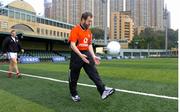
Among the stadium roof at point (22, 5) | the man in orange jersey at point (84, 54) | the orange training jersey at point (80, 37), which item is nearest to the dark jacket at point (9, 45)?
the man in orange jersey at point (84, 54)

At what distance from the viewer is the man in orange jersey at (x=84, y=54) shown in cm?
582

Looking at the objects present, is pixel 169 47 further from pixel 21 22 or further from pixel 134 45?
pixel 21 22

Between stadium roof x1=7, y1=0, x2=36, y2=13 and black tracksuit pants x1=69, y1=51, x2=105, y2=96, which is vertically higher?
stadium roof x1=7, y1=0, x2=36, y2=13

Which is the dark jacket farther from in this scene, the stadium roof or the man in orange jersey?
the stadium roof

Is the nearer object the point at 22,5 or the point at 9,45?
the point at 9,45

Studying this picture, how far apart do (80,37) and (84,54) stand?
348 millimetres

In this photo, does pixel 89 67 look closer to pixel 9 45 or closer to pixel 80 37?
pixel 80 37

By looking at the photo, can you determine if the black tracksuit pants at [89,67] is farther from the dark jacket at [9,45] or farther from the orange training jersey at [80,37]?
the dark jacket at [9,45]

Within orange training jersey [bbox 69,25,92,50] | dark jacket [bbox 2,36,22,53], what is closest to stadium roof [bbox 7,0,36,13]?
dark jacket [bbox 2,36,22,53]

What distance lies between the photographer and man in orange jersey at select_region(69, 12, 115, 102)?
5.82 meters

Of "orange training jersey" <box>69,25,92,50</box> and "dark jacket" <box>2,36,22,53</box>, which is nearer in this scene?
"orange training jersey" <box>69,25,92,50</box>

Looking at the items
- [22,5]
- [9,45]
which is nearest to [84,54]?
[9,45]

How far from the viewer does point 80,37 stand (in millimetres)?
5914

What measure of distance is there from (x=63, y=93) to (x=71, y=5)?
291 ft
